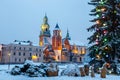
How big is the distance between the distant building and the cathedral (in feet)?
15.2

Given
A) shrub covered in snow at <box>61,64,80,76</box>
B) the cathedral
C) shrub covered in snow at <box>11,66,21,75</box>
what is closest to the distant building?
the cathedral

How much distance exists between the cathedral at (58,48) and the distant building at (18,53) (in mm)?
4634

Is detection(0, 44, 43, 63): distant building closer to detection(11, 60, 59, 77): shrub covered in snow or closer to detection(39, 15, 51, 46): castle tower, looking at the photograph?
detection(39, 15, 51, 46): castle tower

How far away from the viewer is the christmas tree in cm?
3306

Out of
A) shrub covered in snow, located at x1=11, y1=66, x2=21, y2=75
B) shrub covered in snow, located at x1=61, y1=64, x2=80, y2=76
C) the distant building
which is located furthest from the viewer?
the distant building

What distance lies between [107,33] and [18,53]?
111m

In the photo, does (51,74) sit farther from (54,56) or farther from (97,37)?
(54,56)

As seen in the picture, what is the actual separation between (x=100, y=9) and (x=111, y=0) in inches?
67.9

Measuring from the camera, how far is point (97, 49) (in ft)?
111

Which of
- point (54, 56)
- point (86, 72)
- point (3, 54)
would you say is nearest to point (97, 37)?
point (86, 72)

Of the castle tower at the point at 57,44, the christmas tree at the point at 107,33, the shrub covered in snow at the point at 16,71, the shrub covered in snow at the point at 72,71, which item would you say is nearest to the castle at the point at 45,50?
the castle tower at the point at 57,44

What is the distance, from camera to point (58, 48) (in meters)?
160

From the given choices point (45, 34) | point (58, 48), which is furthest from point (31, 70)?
point (45, 34)

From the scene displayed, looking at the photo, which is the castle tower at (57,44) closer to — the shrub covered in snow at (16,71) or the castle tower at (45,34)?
the castle tower at (45,34)
